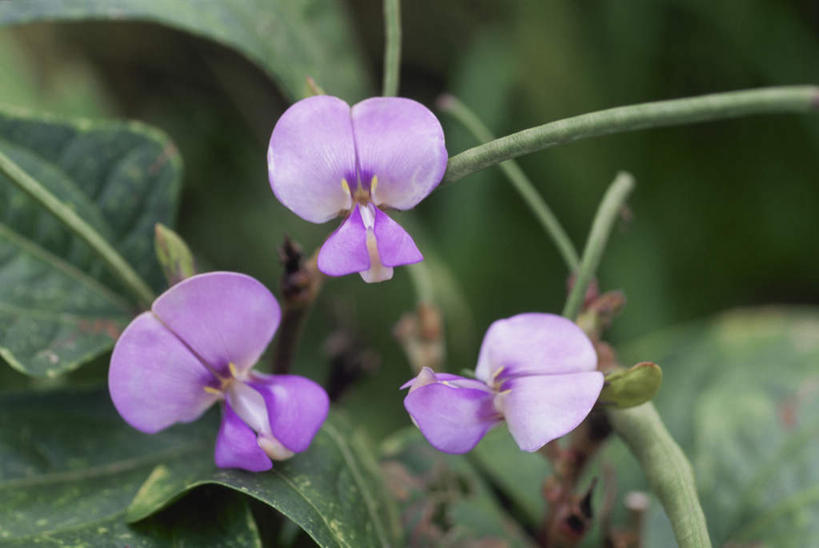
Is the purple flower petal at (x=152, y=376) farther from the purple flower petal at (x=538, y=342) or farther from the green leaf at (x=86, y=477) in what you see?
the purple flower petal at (x=538, y=342)

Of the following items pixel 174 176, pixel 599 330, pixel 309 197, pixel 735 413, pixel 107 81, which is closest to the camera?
pixel 309 197

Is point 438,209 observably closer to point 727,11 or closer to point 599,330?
point 727,11

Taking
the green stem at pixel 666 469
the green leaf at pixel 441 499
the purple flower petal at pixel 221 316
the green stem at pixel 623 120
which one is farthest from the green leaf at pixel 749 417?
the purple flower petal at pixel 221 316

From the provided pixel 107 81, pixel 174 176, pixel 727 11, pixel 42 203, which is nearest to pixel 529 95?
pixel 727 11

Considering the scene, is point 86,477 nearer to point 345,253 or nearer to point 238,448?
point 238,448

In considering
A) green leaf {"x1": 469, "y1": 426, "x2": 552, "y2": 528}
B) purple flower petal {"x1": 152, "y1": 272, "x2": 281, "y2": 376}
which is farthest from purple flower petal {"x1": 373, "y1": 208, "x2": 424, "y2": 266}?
green leaf {"x1": 469, "y1": 426, "x2": 552, "y2": 528}
